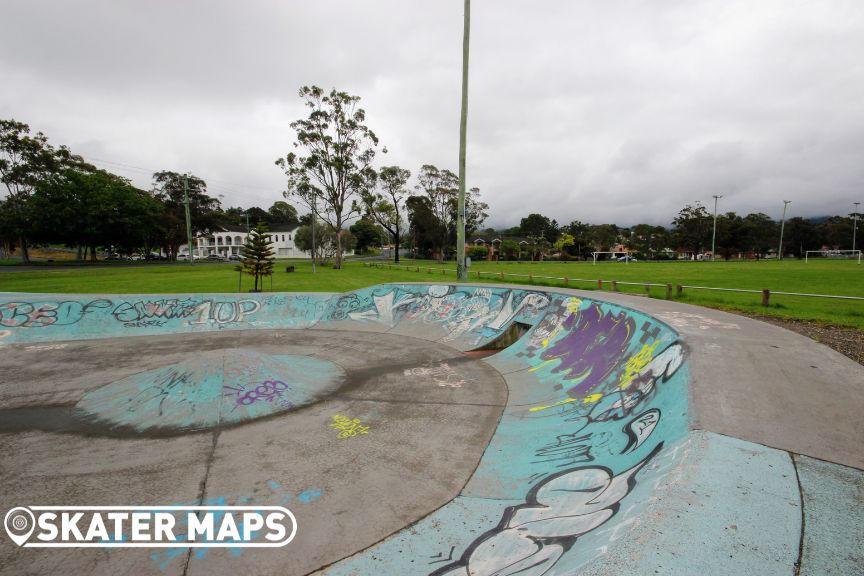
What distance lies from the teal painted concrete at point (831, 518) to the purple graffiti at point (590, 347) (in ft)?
12.7

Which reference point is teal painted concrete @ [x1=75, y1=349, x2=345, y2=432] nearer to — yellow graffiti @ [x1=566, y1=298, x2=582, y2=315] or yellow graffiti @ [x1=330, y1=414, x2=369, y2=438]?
yellow graffiti @ [x1=330, y1=414, x2=369, y2=438]

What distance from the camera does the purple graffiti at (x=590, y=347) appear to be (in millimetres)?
6857

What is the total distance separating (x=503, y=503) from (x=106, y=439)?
18.9ft

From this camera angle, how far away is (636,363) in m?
6.32

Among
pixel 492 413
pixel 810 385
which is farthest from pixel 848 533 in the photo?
pixel 492 413

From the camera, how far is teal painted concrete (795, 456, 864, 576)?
1822 millimetres

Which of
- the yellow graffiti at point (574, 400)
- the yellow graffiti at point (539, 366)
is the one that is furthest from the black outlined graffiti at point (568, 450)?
the yellow graffiti at point (539, 366)

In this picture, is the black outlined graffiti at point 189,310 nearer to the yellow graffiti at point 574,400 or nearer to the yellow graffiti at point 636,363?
the yellow graffiti at point 574,400

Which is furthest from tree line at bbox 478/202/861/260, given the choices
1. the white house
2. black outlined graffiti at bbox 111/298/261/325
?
black outlined graffiti at bbox 111/298/261/325

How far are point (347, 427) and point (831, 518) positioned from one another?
17.2 ft

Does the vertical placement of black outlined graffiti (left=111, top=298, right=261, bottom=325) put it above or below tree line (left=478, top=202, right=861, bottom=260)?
below

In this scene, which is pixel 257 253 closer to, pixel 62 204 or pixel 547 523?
pixel 547 523

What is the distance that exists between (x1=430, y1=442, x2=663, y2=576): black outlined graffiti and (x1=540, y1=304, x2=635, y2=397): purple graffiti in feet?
9.94

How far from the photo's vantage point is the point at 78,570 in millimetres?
3148
